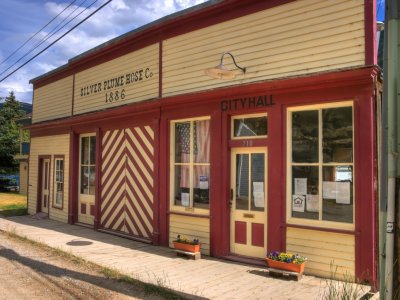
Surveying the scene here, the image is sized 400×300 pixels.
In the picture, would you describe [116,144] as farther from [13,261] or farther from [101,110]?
[13,261]

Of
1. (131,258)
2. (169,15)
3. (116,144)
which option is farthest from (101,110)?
(131,258)

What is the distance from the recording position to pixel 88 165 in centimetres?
1332

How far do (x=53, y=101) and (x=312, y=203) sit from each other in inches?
Answer: 446

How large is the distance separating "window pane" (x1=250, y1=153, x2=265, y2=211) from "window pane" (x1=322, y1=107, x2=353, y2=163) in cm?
139

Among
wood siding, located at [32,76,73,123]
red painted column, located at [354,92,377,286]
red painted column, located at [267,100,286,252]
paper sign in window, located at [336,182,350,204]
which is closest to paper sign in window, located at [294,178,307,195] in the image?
red painted column, located at [267,100,286,252]

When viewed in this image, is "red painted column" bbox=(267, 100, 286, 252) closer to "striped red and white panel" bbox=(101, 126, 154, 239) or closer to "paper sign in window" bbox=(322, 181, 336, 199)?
"paper sign in window" bbox=(322, 181, 336, 199)

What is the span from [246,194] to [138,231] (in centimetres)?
376

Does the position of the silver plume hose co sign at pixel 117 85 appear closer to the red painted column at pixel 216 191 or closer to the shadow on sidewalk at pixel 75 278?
the red painted column at pixel 216 191

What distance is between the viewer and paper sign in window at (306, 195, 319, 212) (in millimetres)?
7243

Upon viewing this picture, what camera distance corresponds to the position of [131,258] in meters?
8.60

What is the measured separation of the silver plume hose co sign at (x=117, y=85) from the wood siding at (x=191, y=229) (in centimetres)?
375

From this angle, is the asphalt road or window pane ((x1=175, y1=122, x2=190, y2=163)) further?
window pane ((x1=175, y1=122, x2=190, y2=163))

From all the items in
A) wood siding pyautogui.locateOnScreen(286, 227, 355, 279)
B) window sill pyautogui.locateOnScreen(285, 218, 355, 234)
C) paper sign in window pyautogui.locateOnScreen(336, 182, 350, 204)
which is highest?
paper sign in window pyautogui.locateOnScreen(336, 182, 350, 204)

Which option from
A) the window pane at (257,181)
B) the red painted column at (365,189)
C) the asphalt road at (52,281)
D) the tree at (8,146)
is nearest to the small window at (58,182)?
the asphalt road at (52,281)
